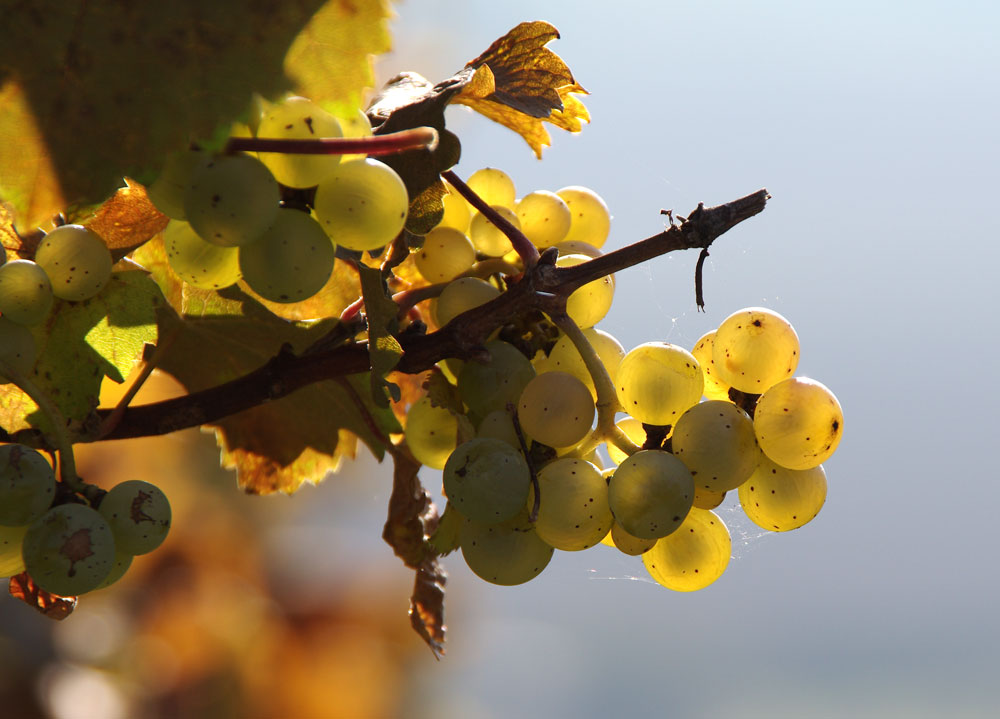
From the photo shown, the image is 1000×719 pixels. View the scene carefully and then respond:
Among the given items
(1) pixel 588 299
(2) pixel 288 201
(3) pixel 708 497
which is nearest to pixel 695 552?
(3) pixel 708 497

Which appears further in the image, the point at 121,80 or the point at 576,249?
the point at 576,249

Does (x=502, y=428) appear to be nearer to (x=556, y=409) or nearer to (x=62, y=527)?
(x=556, y=409)

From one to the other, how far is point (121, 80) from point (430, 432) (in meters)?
0.23

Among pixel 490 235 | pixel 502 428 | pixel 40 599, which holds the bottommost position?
pixel 40 599

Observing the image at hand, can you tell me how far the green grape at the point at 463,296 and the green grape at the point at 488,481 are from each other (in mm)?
74

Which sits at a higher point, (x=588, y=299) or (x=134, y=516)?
(x=588, y=299)

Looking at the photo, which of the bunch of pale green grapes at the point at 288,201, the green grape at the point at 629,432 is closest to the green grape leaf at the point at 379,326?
the bunch of pale green grapes at the point at 288,201

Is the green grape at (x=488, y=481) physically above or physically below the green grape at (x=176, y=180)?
below

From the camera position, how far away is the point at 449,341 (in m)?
0.40

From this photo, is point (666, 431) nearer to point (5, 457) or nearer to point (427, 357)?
point (427, 357)

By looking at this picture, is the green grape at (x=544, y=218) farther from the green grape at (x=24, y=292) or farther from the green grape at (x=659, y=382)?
the green grape at (x=24, y=292)

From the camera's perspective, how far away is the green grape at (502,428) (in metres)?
0.40

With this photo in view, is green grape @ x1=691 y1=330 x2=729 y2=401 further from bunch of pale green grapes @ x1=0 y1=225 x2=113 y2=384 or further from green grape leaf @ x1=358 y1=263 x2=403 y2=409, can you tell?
bunch of pale green grapes @ x1=0 y1=225 x2=113 y2=384

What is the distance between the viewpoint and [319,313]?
1.58 feet
